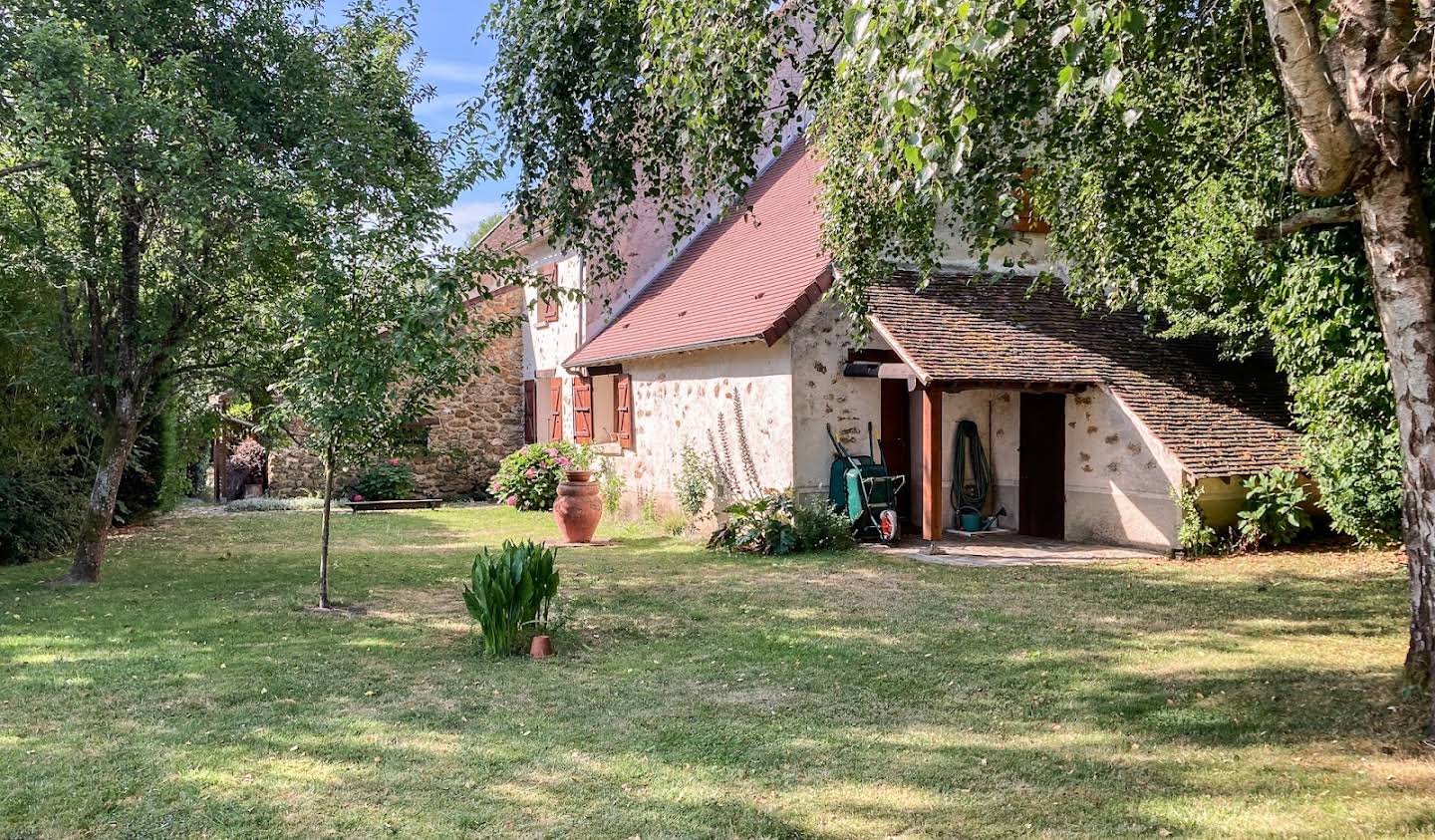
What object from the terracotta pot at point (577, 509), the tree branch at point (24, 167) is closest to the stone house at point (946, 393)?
the terracotta pot at point (577, 509)

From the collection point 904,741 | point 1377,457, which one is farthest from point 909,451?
point 904,741

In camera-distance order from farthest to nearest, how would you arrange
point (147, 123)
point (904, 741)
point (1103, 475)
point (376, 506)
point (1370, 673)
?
point (376, 506) → point (1103, 475) → point (147, 123) → point (1370, 673) → point (904, 741)

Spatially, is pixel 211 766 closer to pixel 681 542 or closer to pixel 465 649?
pixel 465 649

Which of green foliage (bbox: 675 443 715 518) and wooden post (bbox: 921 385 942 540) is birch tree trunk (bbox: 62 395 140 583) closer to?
green foliage (bbox: 675 443 715 518)

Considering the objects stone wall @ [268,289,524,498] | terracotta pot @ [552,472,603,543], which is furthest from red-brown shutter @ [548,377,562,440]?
terracotta pot @ [552,472,603,543]

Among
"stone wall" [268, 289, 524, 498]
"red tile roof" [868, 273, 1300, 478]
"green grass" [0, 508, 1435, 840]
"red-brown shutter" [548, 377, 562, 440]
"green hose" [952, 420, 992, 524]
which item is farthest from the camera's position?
"stone wall" [268, 289, 524, 498]

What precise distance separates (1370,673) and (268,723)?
6.03 meters

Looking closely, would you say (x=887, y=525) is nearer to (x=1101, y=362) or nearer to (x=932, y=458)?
(x=932, y=458)

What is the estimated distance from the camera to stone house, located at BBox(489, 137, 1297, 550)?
11.4 meters

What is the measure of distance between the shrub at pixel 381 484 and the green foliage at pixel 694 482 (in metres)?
7.63

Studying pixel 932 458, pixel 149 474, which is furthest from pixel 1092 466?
pixel 149 474

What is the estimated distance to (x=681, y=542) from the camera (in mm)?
13016

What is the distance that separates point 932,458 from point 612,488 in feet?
21.5

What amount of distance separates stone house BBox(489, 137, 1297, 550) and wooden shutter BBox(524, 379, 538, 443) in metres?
5.63
